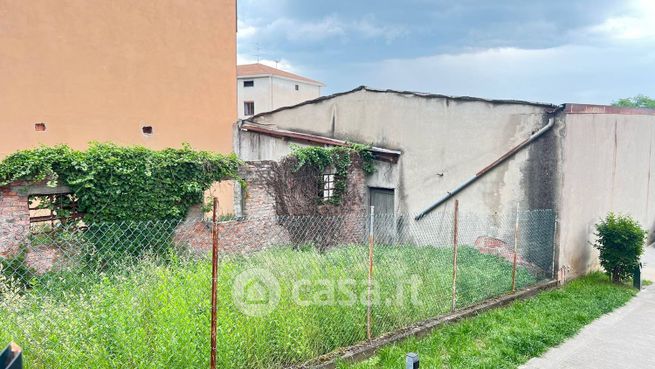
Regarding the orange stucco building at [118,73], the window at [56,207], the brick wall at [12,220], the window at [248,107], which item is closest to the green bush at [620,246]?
the window at [56,207]

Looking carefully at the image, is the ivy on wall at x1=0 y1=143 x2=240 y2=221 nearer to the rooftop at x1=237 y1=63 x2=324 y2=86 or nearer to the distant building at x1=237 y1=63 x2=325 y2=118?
the distant building at x1=237 y1=63 x2=325 y2=118

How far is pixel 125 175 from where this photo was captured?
8.77m

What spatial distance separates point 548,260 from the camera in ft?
27.2

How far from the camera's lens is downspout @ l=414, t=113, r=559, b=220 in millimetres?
8429

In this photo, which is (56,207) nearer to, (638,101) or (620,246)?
(620,246)

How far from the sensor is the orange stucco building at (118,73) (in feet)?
40.2

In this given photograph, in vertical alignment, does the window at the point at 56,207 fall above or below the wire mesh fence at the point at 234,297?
above

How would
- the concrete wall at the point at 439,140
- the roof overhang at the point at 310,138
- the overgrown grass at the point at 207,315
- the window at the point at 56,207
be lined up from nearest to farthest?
the overgrown grass at the point at 207,315 < the window at the point at 56,207 < the concrete wall at the point at 439,140 < the roof overhang at the point at 310,138

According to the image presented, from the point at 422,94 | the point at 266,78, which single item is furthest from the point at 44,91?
the point at 266,78

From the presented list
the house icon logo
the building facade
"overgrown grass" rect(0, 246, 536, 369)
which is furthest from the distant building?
the house icon logo

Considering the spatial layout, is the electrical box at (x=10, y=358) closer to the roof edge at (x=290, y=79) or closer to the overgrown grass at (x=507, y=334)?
the overgrown grass at (x=507, y=334)

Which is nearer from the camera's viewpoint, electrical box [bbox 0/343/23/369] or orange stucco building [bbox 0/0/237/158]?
electrical box [bbox 0/343/23/369]

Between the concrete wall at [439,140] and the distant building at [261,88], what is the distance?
839 inches

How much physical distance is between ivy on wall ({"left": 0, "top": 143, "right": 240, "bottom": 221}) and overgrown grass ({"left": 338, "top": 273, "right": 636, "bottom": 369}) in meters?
6.30
